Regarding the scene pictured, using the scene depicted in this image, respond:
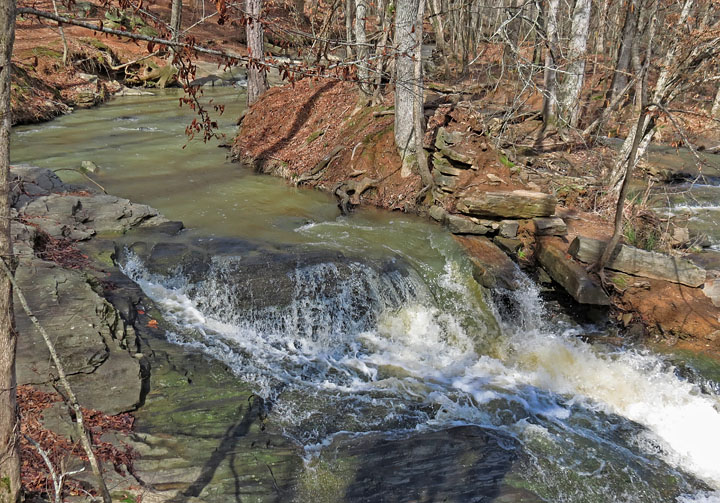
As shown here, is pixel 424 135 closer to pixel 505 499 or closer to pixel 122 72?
pixel 505 499

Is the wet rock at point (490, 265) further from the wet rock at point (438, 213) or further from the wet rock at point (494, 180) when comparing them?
the wet rock at point (494, 180)

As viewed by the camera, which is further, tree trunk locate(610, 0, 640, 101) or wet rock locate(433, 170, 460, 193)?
tree trunk locate(610, 0, 640, 101)

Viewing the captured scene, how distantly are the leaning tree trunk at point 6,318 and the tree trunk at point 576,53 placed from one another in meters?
11.7

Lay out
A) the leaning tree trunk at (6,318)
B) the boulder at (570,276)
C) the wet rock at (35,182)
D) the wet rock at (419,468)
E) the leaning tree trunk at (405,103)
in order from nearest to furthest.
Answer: the leaning tree trunk at (6,318) → the wet rock at (419,468) → the boulder at (570,276) → the wet rock at (35,182) → the leaning tree trunk at (405,103)

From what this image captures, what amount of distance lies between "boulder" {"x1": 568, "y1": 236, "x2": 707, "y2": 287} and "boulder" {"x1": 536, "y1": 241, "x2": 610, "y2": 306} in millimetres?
340

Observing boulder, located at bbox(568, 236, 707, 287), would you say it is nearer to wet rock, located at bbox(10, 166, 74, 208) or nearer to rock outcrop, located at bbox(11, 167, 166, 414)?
rock outcrop, located at bbox(11, 167, 166, 414)

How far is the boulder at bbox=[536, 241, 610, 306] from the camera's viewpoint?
8039mm

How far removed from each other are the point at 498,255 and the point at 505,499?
5043 millimetres

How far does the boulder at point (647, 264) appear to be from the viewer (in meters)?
8.25

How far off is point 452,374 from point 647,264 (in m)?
3.74

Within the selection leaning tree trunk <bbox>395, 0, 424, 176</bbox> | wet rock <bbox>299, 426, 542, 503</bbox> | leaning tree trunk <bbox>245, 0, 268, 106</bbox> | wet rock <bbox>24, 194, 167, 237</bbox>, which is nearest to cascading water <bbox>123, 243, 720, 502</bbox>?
wet rock <bbox>299, 426, 542, 503</bbox>

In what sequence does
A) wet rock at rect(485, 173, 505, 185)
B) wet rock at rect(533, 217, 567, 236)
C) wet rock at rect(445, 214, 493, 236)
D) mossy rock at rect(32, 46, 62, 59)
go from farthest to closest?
mossy rock at rect(32, 46, 62, 59) < wet rock at rect(485, 173, 505, 185) < wet rock at rect(445, 214, 493, 236) < wet rock at rect(533, 217, 567, 236)

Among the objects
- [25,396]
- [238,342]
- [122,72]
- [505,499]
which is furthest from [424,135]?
[122,72]

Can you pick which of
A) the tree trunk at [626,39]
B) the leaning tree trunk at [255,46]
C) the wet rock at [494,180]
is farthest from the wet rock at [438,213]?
the tree trunk at [626,39]
